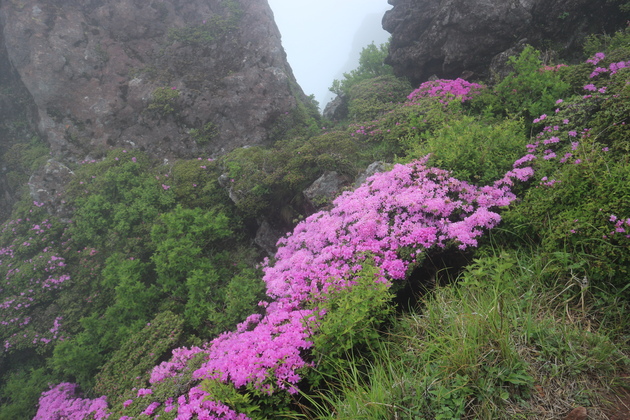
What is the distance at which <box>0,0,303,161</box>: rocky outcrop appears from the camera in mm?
12977

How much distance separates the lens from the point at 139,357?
5930 mm

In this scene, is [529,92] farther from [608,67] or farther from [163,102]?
[163,102]

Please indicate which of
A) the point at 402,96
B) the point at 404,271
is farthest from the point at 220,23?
the point at 404,271

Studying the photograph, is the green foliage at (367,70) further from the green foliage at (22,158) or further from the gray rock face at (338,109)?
the green foliage at (22,158)

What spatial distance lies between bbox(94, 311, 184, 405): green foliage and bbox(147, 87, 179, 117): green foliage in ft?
32.5

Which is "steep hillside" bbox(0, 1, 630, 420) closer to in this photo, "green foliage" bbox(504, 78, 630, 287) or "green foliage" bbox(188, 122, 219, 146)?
"green foliage" bbox(504, 78, 630, 287)

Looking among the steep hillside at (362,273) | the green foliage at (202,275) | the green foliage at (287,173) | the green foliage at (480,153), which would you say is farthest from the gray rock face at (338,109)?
the green foliage at (480,153)

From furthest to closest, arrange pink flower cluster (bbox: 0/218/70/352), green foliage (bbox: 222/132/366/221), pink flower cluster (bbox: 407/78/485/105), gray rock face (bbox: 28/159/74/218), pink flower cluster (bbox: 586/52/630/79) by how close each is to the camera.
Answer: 1. gray rock face (bbox: 28/159/74/218)
2. pink flower cluster (bbox: 0/218/70/352)
3. pink flower cluster (bbox: 407/78/485/105)
4. green foliage (bbox: 222/132/366/221)
5. pink flower cluster (bbox: 586/52/630/79)

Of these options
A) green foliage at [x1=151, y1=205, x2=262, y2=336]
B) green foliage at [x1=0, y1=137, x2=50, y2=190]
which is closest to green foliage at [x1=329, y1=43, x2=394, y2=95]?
green foliage at [x1=151, y1=205, x2=262, y2=336]

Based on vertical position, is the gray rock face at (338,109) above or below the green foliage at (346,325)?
above

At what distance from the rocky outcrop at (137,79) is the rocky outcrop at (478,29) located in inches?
232

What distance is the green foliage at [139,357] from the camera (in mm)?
5555

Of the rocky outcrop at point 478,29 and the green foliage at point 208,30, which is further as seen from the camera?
the green foliage at point 208,30

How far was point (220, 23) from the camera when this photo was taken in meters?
15.5
